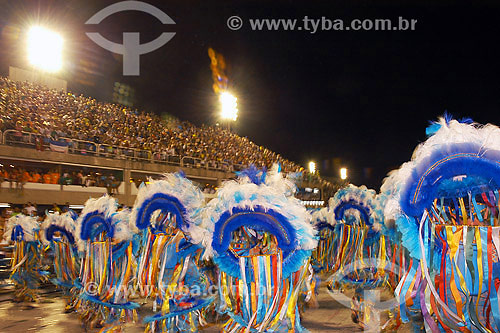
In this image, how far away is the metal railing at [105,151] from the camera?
607 inches

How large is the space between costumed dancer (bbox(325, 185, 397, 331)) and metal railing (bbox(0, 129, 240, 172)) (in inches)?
440

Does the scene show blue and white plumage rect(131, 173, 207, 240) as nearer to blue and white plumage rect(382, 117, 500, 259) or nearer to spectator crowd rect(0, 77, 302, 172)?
blue and white plumage rect(382, 117, 500, 259)

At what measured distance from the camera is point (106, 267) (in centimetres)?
668

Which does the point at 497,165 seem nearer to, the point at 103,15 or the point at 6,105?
the point at 6,105

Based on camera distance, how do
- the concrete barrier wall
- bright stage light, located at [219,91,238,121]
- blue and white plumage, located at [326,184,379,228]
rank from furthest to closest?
bright stage light, located at [219,91,238,121] < the concrete barrier wall < blue and white plumage, located at [326,184,379,228]

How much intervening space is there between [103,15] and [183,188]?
73.7 feet

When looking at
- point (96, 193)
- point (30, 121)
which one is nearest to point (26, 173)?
point (30, 121)

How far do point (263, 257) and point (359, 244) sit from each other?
18.0 ft

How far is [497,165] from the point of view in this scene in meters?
3.32

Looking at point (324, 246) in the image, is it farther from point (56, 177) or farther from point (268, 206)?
point (56, 177)

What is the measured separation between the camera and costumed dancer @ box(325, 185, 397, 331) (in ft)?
25.9
